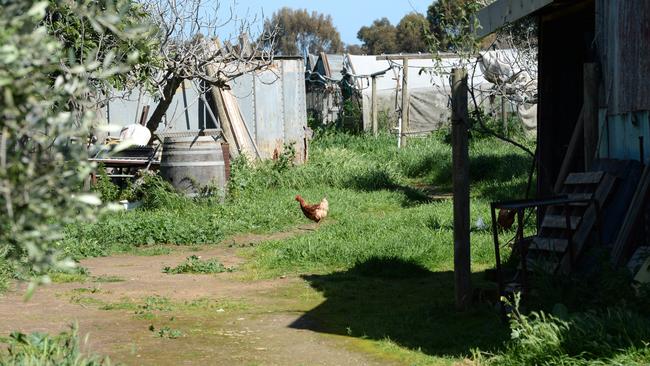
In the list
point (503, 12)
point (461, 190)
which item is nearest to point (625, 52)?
point (461, 190)

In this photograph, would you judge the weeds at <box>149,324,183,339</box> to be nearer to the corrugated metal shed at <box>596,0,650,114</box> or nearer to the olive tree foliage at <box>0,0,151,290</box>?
the corrugated metal shed at <box>596,0,650,114</box>

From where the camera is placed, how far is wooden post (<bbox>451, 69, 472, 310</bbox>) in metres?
8.40

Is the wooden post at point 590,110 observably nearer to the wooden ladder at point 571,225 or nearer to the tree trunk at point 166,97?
the wooden ladder at point 571,225

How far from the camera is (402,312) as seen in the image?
8789 millimetres

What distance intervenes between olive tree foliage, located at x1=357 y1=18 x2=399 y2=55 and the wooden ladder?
68.7 m

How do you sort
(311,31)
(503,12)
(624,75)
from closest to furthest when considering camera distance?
(624,75) < (503,12) < (311,31)

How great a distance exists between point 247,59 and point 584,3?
28.8 ft

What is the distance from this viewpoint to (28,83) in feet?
9.64

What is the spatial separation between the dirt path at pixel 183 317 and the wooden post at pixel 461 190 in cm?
123

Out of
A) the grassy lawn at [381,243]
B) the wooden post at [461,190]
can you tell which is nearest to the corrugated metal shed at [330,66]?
the grassy lawn at [381,243]

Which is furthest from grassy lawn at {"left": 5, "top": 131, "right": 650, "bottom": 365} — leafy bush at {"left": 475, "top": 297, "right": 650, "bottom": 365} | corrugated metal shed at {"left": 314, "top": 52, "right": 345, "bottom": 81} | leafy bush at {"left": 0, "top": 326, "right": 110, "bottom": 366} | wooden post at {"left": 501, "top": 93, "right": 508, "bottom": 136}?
corrugated metal shed at {"left": 314, "top": 52, "right": 345, "bottom": 81}

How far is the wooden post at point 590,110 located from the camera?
7977 mm

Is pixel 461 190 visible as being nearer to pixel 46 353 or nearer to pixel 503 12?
pixel 503 12

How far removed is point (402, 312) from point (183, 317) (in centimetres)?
195
